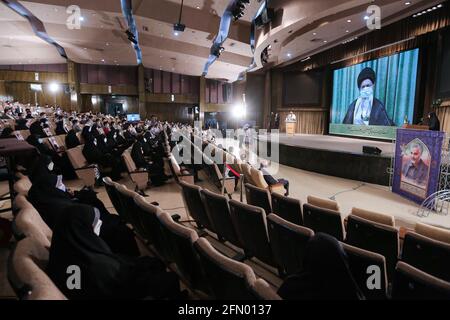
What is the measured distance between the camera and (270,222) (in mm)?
2434

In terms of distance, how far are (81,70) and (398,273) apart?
23721 mm

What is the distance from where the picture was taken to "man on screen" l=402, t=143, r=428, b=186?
16.3 feet

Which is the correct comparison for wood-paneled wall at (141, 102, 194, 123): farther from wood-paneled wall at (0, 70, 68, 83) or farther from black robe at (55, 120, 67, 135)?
black robe at (55, 120, 67, 135)

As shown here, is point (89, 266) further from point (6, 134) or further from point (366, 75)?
point (366, 75)

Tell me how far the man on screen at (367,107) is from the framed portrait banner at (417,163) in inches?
261

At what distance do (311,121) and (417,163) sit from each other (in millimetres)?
11696

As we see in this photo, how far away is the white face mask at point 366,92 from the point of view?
1240 cm

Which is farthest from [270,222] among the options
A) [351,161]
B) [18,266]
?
[351,161]

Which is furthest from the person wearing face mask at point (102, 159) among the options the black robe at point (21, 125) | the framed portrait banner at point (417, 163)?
the framed portrait banner at point (417, 163)

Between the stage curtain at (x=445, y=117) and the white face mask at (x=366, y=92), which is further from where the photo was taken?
the white face mask at (x=366, y=92)

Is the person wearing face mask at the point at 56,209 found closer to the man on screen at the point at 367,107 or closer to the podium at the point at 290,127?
the man on screen at the point at 367,107

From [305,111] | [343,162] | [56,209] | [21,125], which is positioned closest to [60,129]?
[21,125]

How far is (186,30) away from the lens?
1194cm

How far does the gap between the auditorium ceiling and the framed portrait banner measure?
14.6 ft
